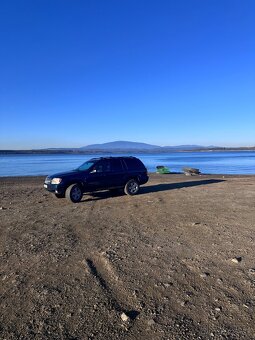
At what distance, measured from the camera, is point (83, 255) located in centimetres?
643

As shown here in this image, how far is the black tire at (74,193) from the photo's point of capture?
13.4m

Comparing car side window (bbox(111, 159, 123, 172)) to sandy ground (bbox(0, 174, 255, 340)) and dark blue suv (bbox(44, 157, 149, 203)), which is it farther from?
sandy ground (bbox(0, 174, 255, 340))

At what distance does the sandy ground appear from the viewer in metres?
3.88

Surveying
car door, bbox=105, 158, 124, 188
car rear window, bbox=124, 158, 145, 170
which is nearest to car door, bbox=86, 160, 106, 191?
car door, bbox=105, 158, 124, 188

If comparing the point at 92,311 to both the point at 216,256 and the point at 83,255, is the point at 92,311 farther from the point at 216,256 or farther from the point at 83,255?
the point at 216,256

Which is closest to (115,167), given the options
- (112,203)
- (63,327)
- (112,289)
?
(112,203)

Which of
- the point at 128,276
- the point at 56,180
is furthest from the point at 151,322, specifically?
the point at 56,180

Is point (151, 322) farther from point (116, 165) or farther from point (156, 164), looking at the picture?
point (156, 164)

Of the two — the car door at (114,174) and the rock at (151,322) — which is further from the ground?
the car door at (114,174)

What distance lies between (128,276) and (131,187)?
10191 millimetres

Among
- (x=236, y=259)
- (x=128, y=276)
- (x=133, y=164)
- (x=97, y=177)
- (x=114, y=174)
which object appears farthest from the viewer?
(x=133, y=164)

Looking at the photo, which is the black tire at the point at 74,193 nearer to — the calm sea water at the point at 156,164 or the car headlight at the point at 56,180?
the car headlight at the point at 56,180

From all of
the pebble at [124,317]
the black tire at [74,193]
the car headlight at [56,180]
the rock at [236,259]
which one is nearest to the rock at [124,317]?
the pebble at [124,317]

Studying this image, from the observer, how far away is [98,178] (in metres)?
14.6
